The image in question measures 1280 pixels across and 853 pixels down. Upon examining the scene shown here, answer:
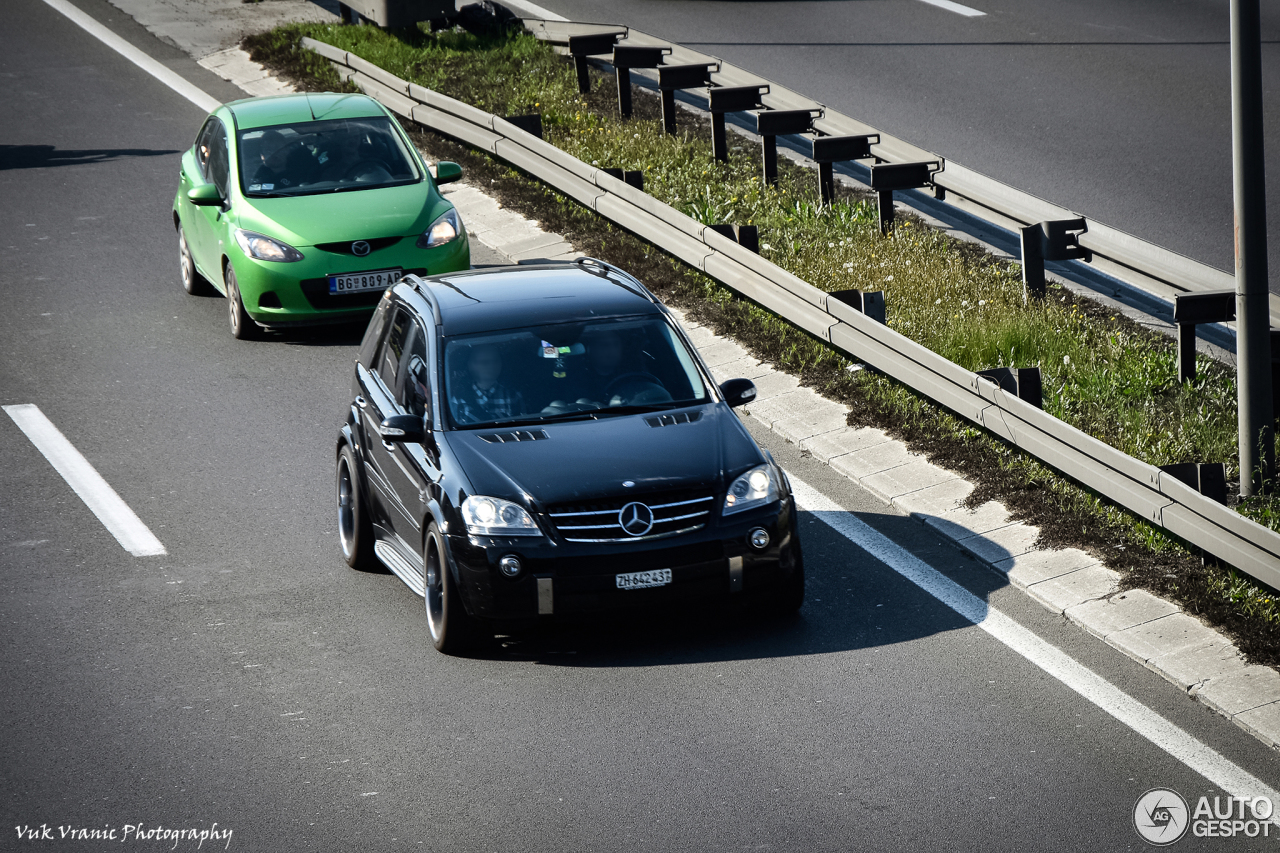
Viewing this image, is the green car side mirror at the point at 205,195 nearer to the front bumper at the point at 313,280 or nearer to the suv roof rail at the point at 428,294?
the front bumper at the point at 313,280

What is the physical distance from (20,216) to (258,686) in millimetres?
10452

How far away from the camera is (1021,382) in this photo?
9.62 m

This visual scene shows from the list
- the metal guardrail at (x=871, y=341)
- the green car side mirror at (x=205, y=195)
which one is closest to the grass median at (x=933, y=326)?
the metal guardrail at (x=871, y=341)

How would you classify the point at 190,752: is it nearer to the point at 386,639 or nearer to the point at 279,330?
the point at 386,639

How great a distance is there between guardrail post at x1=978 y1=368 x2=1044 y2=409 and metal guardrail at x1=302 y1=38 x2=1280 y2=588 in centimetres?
11

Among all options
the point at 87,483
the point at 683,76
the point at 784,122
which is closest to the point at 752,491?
the point at 87,483

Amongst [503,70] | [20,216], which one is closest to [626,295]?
[20,216]

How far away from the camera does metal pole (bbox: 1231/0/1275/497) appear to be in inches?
349

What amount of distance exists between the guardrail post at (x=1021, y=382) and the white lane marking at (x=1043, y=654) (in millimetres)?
1198

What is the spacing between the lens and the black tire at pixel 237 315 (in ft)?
44.0

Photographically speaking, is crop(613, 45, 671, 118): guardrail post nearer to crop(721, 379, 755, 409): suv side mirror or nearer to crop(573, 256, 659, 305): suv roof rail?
crop(573, 256, 659, 305): suv roof rail

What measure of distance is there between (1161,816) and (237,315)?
9199 mm

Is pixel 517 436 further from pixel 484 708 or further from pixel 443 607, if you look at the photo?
pixel 484 708

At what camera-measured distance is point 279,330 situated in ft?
45.2
